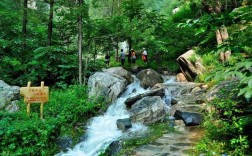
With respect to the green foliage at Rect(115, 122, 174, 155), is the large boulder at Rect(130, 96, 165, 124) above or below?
above

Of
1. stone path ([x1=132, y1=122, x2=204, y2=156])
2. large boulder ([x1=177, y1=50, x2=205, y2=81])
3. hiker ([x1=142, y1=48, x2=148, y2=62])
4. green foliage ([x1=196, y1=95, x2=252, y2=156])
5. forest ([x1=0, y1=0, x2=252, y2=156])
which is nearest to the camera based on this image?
green foliage ([x1=196, y1=95, x2=252, y2=156])

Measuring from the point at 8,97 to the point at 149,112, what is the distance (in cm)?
609

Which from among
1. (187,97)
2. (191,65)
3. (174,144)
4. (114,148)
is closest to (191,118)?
(174,144)

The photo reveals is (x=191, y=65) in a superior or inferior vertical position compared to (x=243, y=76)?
superior

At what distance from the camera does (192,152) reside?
7035 mm

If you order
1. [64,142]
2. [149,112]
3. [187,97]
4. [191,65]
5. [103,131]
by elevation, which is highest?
[191,65]

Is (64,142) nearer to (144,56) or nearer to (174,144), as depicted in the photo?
(174,144)

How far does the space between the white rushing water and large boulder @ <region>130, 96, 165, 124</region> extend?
1.52 ft

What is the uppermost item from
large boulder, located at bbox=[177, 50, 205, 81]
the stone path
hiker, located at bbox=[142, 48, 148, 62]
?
hiker, located at bbox=[142, 48, 148, 62]

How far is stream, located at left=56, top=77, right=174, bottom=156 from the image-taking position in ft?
30.9

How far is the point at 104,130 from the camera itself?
444 inches

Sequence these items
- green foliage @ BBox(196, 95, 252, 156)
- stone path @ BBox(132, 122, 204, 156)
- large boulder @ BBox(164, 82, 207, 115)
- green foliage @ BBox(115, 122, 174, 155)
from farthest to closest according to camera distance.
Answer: large boulder @ BBox(164, 82, 207, 115) < green foliage @ BBox(115, 122, 174, 155) < stone path @ BBox(132, 122, 204, 156) < green foliage @ BBox(196, 95, 252, 156)

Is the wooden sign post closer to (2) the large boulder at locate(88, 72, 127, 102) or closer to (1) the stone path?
(2) the large boulder at locate(88, 72, 127, 102)

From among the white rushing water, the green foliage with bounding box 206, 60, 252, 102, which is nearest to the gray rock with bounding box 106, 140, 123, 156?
the white rushing water
